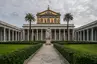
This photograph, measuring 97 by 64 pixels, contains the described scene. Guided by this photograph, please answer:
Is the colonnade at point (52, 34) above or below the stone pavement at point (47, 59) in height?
above

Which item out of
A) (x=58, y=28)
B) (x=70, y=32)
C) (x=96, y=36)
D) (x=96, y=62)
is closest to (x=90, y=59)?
(x=96, y=62)

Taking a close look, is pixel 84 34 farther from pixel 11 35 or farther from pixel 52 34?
pixel 11 35

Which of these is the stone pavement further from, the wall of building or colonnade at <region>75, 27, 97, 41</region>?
colonnade at <region>75, 27, 97, 41</region>

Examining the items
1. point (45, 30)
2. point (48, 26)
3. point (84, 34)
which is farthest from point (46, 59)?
point (45, 30)

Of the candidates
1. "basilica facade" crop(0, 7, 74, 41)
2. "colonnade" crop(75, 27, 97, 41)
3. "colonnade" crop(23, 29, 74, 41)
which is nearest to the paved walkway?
"colonnade" crop(75, 27, 97, 41)

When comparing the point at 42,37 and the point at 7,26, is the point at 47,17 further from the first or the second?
the point at 7,26

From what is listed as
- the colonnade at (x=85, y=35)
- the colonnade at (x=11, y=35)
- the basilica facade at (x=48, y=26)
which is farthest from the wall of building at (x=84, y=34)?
the colonnade at (x=11, y=35)

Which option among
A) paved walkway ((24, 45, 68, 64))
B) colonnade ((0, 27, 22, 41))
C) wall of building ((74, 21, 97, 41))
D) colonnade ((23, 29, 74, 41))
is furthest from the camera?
colonnade ((23, 29, 74, 41))

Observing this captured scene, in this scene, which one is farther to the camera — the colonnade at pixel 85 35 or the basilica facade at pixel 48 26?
the basilica facade at pixel 48 26

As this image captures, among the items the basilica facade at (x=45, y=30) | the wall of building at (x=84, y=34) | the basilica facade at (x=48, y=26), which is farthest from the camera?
the basilica facade at (x=48, y=26)

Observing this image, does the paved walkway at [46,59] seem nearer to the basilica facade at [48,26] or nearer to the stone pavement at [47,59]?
the stone pavement at [47,59]

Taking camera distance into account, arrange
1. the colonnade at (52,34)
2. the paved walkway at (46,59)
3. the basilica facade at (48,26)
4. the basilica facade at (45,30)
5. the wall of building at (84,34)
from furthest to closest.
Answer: the colonnade at (52,34)
the basilica facade at (48,26)
the basilica facade at (45,30)
the wall of building at (84,34)
the paved walkway at (46,59)

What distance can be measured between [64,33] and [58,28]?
4.65 meters

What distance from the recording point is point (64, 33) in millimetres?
98125
